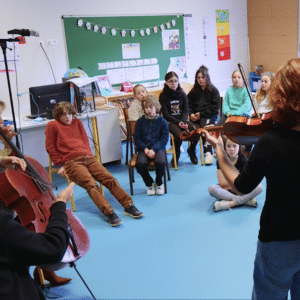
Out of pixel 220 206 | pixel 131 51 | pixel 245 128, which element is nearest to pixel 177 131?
pixel 220 206

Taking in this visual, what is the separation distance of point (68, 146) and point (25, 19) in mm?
2579

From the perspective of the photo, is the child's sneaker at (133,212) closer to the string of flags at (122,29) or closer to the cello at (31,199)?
the cello at (31,199)

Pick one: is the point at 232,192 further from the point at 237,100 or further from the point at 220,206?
the point at 237,100

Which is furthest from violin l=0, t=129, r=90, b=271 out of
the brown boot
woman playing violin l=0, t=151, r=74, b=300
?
woman playing violin l=0, t=151, r=74, b=300

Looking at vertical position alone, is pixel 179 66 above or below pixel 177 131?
above

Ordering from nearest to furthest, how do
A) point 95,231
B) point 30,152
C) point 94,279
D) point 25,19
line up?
point 94,279
point 95,231
point 30,152
point 25,19

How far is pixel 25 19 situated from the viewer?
5332mm

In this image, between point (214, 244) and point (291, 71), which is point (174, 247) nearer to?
point (214, 244)

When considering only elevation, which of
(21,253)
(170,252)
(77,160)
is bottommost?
(170,252)

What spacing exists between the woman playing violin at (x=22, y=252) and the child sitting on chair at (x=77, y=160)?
2.10 m

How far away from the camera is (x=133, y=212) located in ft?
11.0

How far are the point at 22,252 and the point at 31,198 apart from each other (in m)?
0.95

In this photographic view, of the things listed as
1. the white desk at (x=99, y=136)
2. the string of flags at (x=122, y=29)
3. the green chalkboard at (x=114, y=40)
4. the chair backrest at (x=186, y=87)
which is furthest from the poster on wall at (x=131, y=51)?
the white desk at (x=99, y=136)

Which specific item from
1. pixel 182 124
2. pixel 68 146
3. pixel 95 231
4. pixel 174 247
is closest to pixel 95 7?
pixel 182 124
